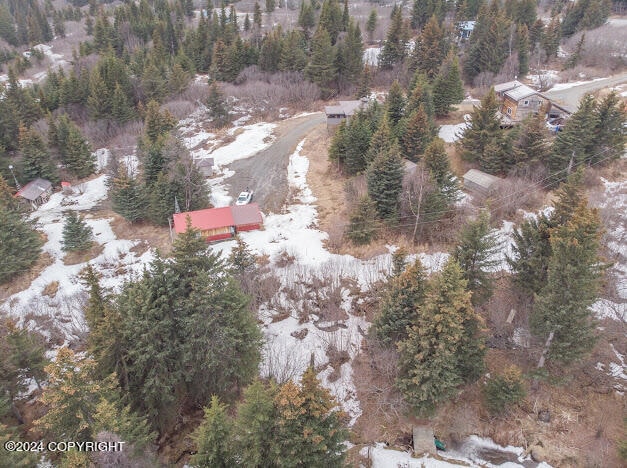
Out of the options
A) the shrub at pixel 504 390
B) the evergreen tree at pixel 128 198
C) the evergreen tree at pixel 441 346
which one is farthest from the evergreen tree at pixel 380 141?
the shrub at pixel 504 390

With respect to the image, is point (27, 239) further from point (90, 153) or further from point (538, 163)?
point (538, 163)

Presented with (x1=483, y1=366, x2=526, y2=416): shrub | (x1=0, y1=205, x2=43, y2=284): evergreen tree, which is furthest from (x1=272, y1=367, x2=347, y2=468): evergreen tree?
(x1=0, y1=205, x2=43, y2=284): evergreen tree

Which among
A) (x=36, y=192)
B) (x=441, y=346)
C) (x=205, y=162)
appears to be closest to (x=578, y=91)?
(x=205, y=162)

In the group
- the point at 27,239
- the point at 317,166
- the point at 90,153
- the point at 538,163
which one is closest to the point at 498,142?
the point at 538,163

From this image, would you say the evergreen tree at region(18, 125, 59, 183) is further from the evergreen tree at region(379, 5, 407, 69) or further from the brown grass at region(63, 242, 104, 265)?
the evergreen tree at region(379, 5, 407, 69)

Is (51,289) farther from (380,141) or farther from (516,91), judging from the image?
(516,91)
